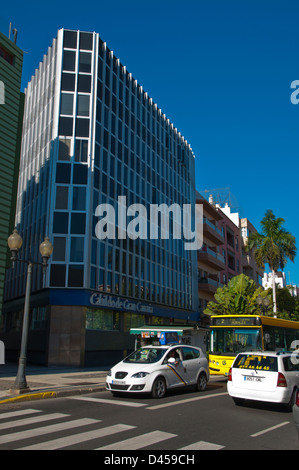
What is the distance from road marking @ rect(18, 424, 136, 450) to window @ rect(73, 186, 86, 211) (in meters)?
22.1

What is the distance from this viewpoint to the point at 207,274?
53750mm

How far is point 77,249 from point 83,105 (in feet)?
37.3

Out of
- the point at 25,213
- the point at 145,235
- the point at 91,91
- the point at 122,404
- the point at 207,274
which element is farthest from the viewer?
the point at 207,274

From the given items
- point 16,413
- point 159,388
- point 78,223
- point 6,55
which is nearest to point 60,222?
point 78,223

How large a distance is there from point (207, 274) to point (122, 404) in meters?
43.7

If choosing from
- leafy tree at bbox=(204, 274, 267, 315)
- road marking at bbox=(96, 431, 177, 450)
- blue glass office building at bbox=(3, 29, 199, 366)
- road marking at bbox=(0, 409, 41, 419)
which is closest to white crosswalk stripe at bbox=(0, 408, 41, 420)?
road marking at bbox=(0, 409, 41, 419)

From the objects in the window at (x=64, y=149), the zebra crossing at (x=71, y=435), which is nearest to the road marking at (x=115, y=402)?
the zebra crossing at (x=71, y=435)

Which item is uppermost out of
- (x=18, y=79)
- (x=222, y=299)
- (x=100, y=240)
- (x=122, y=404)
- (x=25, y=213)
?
(x=18, y=79)

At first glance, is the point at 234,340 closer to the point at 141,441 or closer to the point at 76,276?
the point at 141,441

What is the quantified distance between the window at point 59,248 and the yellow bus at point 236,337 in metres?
13.0

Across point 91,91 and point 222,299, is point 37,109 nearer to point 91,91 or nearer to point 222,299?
point 91,91

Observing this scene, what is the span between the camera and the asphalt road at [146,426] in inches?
254

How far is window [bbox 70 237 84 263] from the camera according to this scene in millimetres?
27828
